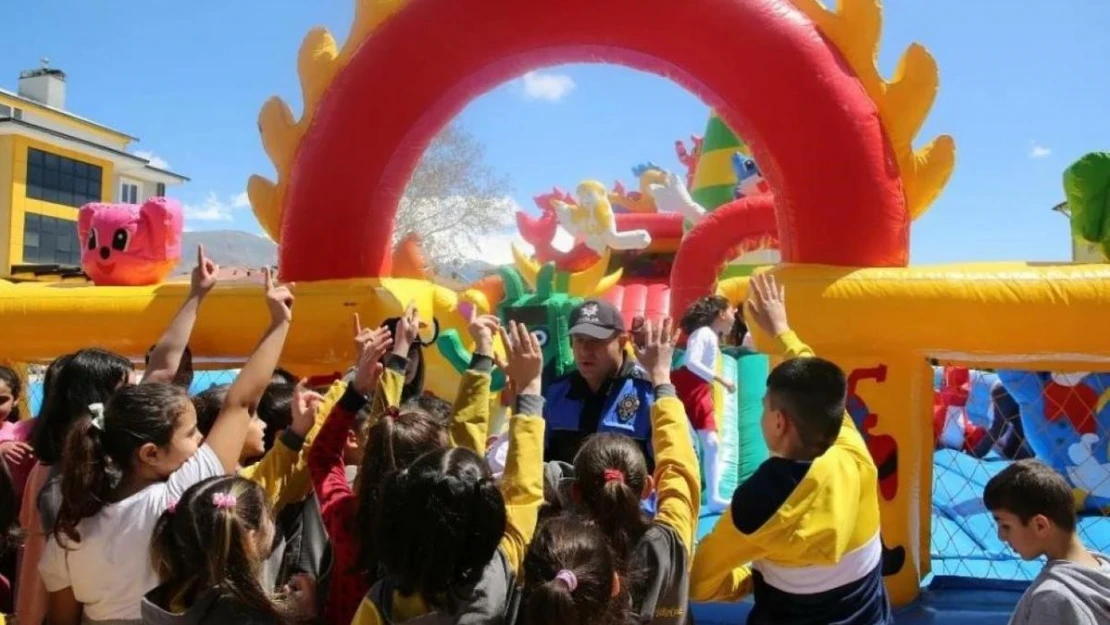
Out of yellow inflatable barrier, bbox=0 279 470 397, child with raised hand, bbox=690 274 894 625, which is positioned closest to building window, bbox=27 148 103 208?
yellow inflatable barrier, bbox=0 279 470 397

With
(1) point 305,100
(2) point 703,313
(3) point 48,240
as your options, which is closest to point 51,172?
(3) point 48,240

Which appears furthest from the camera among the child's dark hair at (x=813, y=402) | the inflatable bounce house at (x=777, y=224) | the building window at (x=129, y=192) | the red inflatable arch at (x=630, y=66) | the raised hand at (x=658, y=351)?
the building window at (x=129, y=192)

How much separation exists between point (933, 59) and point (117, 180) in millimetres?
20414

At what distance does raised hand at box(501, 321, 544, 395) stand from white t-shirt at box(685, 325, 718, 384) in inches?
85.4

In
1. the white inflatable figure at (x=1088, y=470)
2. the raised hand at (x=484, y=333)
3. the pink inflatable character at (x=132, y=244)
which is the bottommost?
the white inflatable figure at (x=1088, y=470)

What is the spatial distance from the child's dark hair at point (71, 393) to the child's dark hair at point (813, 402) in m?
1.36

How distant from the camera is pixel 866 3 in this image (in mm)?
2859

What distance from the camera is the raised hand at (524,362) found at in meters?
1.63

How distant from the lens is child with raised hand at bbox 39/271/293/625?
4.79 feet

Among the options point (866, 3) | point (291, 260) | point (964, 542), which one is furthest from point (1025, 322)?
point (291, 260)

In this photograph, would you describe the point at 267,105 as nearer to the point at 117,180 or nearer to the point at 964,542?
the point at 964,542

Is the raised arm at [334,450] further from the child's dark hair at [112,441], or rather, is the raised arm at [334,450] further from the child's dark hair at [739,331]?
the child's dark hair at [739,331]

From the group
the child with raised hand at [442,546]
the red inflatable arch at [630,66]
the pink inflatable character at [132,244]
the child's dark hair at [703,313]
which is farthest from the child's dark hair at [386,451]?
the child's dark hair at [703,313]

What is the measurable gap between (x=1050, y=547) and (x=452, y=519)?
1.16m
